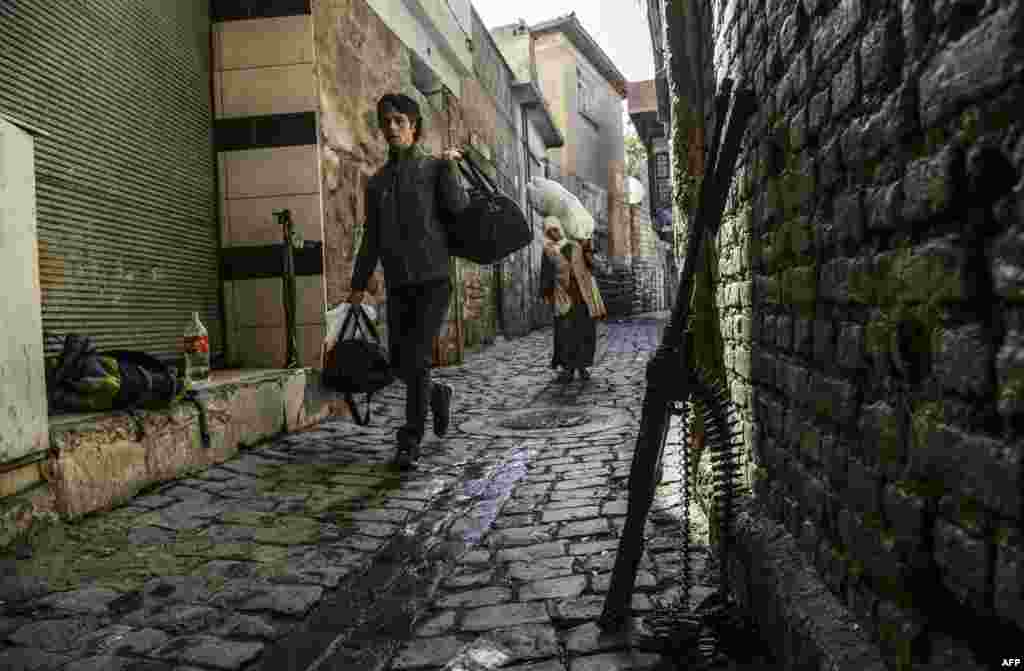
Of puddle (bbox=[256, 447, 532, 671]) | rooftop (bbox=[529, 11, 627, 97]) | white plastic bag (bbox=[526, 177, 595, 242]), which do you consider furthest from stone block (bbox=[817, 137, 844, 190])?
rooftop (bbox=[529, 11, 627, 97])

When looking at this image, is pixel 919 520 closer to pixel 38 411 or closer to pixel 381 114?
pixel 38 411

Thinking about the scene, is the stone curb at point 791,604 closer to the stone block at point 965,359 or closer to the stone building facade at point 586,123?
the stone block at point 965,359

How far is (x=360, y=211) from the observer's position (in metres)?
7.62

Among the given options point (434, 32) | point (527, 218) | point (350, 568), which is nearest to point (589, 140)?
point (527, 218)

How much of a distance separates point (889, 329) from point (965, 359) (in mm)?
270

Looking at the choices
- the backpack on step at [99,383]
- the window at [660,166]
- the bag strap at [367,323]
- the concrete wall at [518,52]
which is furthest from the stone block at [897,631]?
the window at [660,166]

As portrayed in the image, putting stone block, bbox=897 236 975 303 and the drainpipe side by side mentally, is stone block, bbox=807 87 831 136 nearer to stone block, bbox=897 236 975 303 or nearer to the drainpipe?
stone block, bbox=897 236 975 303

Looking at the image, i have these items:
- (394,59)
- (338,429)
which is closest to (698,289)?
(338,429)

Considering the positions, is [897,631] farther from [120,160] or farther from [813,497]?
[120,160]

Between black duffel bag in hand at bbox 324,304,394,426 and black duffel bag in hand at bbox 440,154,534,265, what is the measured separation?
87cm

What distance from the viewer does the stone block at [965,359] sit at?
1.06 metres

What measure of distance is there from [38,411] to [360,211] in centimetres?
465

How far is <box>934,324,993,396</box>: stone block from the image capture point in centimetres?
106

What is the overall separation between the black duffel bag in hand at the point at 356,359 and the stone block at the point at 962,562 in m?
4.19
